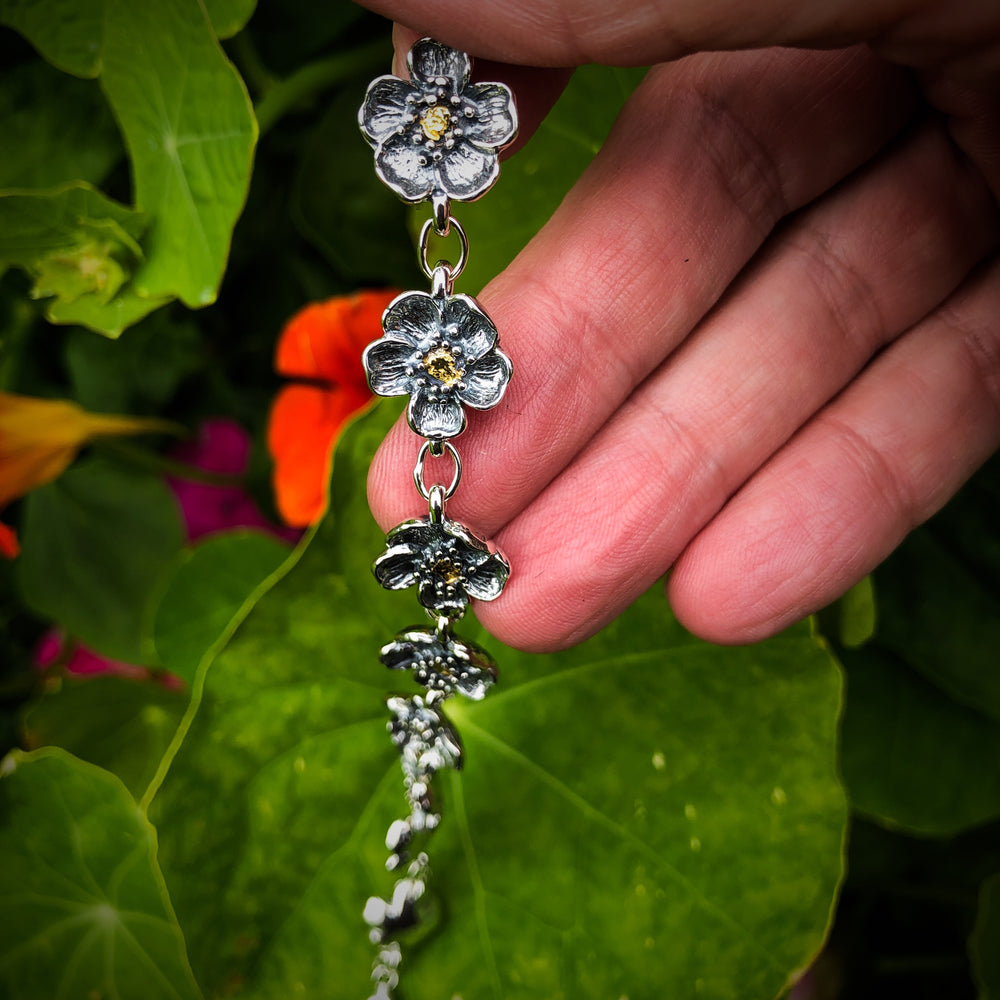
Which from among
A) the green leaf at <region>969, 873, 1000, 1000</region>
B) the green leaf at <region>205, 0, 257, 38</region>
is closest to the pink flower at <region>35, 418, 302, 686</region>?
the green leaf at <region>205, 0, 257, 38</region>

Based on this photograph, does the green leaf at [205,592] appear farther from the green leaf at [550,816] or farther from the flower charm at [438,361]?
the flower charm at [438,361]

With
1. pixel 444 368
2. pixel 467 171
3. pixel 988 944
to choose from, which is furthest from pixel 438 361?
pixel 988 944

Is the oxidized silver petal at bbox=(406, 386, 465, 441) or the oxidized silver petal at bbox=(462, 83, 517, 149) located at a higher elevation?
the oxidized silver petal at bbox=(462, 83, 517, 149)

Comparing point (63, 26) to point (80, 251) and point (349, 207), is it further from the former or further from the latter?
point (349, 207)

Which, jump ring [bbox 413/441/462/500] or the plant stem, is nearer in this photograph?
jump ring [bbox 413/441/462/500]

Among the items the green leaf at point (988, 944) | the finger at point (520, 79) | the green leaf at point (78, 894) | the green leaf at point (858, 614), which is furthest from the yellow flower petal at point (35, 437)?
the green leaf at point (988, 944)

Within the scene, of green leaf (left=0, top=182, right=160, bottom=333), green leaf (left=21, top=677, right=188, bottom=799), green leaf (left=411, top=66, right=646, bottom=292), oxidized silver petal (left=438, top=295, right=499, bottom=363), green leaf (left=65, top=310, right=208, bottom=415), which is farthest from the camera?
green leaf (left=65, top=310, right=208, bottom=415)

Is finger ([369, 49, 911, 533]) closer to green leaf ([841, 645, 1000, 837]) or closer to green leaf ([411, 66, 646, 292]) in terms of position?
green leaf ([411, 66, 646, 292])
